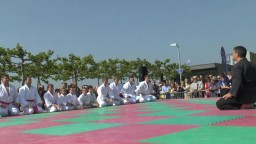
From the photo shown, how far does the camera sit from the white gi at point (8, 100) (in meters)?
12.2

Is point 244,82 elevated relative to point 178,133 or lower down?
elevated

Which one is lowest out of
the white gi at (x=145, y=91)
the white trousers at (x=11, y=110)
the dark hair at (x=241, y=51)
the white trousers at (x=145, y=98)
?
the white trousers at (x=11, y=110)

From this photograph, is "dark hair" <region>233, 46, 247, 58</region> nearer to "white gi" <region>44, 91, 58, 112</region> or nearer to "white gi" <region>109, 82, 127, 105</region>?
"white gi" <region>44, 91, 58, 112</region>

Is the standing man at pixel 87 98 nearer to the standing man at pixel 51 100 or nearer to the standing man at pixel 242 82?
the standing man at pixel 51 100

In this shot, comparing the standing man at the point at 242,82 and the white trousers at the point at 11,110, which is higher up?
the standing man at the point at 242,82

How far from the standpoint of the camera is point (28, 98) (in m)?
13.1

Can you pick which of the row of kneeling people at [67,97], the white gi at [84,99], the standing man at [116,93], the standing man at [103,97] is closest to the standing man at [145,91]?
the row of kneeling people at [67,97]

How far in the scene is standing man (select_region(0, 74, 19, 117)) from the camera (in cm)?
1222

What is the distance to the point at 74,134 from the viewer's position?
5414 millimetres

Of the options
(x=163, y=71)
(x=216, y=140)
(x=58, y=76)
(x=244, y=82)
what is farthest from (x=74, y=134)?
(x=163, y=71)

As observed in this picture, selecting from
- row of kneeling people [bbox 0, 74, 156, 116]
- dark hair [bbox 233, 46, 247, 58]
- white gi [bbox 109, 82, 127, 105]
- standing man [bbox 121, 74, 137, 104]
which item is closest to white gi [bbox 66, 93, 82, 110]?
row of kneeling people [bbox 0, 74, 156, 116]

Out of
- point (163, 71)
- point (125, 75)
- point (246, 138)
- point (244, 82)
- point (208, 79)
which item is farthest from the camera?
point (163, 71)

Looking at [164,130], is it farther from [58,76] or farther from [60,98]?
[58,76]

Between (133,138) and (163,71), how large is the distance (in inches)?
1743
